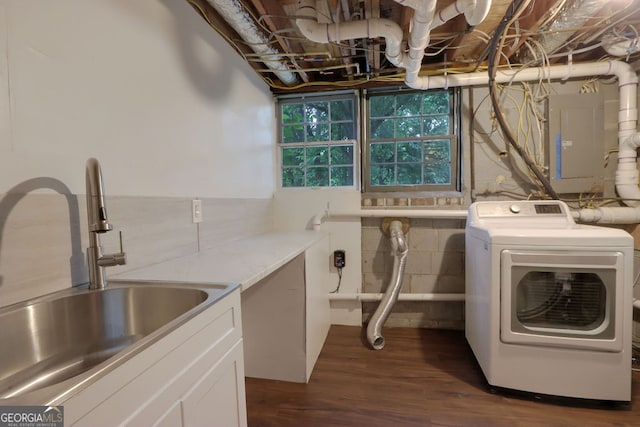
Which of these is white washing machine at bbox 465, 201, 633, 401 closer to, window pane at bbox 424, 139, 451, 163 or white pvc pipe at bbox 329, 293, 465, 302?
white pvc pipe at bbox 329, 293, 465, 302

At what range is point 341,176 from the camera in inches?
106

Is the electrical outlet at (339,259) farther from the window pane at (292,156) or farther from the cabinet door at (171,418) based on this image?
the cabinet door at (171,418)

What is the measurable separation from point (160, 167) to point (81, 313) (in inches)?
27.4

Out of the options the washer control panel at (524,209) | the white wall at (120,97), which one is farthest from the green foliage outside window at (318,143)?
the washer control panel at (524,209)

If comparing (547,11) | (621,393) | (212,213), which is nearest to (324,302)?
(212,213)

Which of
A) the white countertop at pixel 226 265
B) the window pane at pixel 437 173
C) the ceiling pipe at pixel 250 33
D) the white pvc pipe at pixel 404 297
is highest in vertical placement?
the ceiling pipe at pixel 250 33

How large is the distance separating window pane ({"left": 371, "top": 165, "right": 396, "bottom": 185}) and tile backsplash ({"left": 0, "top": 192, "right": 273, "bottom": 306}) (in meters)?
1.68

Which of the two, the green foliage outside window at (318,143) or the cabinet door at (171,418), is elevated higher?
the green foliage outside window at (318,143)

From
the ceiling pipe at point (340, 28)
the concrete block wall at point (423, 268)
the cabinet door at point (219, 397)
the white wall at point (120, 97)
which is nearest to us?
the cabinet door at point (219, 397)

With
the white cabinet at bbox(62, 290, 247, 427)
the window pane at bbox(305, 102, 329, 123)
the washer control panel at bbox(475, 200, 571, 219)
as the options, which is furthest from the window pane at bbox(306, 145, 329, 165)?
the white cabinet at bbox(62, 290, 247, 427)

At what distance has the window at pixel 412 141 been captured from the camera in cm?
252

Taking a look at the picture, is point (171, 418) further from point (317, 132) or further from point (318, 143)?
point (317, 132)

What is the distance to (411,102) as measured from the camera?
2.60 meters

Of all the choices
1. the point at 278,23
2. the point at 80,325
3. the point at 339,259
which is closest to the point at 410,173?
the point at 339,259
